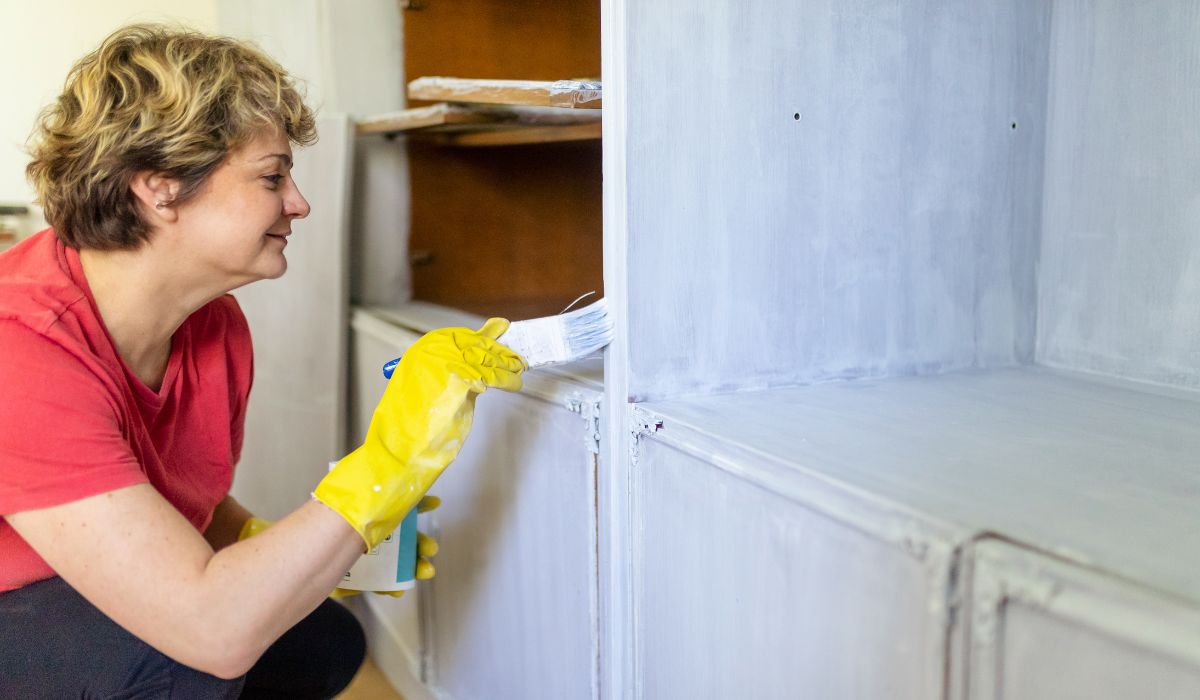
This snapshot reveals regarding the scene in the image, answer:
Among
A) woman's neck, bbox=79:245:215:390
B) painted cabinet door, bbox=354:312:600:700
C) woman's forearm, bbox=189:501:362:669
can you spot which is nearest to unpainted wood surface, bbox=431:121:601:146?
painted cabinet door, bbox=354:312:600:700

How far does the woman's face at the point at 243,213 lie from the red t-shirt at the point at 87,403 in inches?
5.9

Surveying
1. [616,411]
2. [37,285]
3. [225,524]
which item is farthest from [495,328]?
[225,524]

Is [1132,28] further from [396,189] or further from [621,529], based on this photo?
[396,189]

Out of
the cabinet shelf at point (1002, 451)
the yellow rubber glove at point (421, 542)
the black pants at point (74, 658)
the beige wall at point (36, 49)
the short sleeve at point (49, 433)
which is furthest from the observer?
the beige wall at point (36, 49)

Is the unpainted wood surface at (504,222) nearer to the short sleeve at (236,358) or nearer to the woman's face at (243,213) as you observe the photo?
the short sleeve at (236,358)

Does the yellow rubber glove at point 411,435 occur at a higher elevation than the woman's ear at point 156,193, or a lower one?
lower

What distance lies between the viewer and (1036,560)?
25.7 inches

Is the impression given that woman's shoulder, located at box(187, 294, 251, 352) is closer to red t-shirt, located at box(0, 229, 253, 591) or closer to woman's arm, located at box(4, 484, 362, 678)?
red t-shirt, located at box(0, 229, 253, 591)

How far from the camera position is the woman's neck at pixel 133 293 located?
1146 millimetres

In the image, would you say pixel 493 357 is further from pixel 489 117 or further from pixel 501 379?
pixel 489 117

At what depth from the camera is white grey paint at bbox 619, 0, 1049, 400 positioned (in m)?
1.14

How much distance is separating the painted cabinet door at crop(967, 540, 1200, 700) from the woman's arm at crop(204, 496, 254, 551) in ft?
3.91

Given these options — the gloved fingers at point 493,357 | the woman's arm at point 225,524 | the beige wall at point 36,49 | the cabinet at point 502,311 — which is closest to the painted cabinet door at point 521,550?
the cabinet at point 502,311

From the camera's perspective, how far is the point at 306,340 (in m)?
2.27
